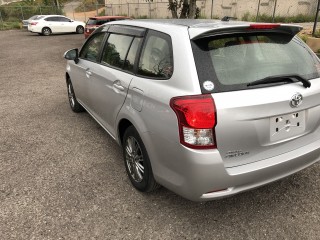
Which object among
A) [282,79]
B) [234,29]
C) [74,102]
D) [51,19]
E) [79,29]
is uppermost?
[234,29]

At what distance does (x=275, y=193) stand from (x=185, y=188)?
119 centimetres

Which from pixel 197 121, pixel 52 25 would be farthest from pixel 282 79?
pixel 52 25

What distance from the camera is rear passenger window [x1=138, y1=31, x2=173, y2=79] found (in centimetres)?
256

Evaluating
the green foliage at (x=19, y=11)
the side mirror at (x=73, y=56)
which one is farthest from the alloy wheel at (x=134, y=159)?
the green foliage at (x=19, y=11)

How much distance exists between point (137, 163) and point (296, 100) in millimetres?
1583

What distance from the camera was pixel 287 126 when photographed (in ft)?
7.89

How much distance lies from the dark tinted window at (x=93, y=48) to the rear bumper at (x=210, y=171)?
77.5 inches

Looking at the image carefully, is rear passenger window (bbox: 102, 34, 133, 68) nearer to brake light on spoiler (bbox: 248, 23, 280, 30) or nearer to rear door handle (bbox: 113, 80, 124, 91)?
rear door handle (bbox: 113, 80, 124, 91)

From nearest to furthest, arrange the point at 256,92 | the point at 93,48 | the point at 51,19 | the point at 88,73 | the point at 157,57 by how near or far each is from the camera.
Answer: the point at 256,92, the point at 157,57, the point at 88,73, the point at 93,48, the point at 51,19

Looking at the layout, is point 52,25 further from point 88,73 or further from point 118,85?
point 118,85

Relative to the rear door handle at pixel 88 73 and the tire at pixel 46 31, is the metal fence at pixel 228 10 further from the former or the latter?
the rear door handle at pixel 88 73

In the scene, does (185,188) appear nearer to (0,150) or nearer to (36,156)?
(36,156)

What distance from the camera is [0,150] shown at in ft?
13.9

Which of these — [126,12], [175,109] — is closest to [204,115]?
[175,109]
